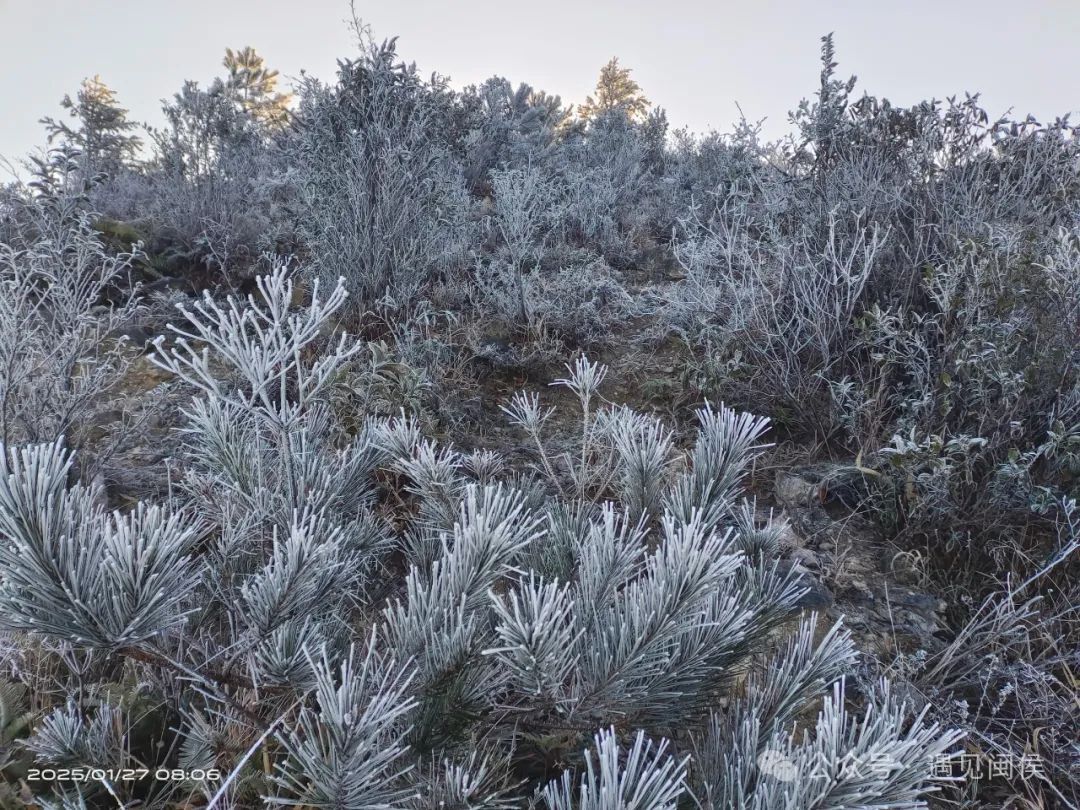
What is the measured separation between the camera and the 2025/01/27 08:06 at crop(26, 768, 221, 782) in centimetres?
91

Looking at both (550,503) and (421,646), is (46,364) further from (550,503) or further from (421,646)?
(421,646)

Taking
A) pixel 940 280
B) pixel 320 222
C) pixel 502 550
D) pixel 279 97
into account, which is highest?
pixel 279 97

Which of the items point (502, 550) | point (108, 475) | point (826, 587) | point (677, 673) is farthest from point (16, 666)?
point (826, 587)

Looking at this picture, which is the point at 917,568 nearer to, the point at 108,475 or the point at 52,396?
the point at 108,475

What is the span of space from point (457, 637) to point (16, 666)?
1.04 meters

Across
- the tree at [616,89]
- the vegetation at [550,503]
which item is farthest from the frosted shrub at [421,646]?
the tree at [616,89]

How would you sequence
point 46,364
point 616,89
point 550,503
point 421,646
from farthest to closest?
1. point 616,89
2. point 46,364
3. point 550,503
4. point 421,646

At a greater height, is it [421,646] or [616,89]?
[616,89]

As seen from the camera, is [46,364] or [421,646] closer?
[421,646]

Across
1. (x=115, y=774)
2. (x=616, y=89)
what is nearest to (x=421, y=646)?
(x=115, y=774)

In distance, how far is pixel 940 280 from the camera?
2.44 meters

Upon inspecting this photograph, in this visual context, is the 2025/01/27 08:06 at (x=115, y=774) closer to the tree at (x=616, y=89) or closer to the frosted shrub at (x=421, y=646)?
the frosted shrub at (x=421, y=646)

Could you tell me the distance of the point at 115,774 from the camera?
93 cm

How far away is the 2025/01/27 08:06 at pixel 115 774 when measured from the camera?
0.91 meters
